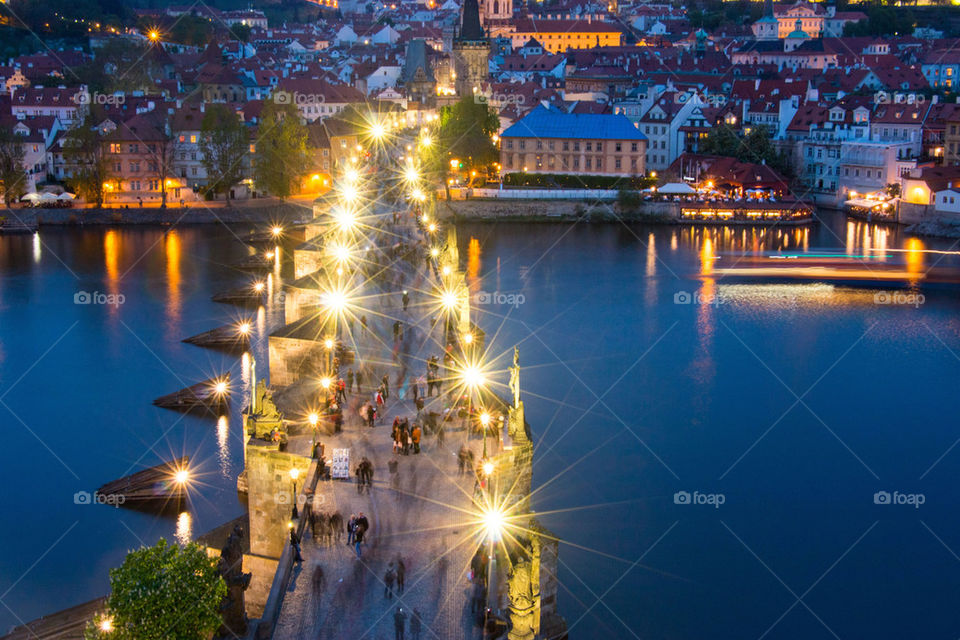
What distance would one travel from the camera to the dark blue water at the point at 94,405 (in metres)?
11.9

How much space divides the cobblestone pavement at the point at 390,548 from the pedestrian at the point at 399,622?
4cm

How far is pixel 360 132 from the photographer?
4094cm

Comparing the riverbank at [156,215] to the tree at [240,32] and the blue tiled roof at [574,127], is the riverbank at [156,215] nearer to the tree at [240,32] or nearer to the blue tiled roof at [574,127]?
the blue tiled roof at [574,127]

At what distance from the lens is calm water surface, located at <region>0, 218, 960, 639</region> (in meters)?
11.2

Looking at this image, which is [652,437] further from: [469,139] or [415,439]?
[469,139]

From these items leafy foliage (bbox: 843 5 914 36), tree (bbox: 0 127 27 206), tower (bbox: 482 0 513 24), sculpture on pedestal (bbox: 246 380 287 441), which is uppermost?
tower (bbox: 482 0 513 24)

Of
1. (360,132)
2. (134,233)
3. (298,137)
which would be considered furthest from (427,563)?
(360,132)

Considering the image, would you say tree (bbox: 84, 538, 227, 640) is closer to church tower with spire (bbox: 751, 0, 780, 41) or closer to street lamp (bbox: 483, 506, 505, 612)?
street lamp (bbox: 483, 506, 505, 612)


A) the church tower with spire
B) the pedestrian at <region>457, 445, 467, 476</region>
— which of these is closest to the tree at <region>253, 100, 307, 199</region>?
the pedestrian at <region>457, 445, 467, 476</region>

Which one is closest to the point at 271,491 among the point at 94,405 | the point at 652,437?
the point at 652,437

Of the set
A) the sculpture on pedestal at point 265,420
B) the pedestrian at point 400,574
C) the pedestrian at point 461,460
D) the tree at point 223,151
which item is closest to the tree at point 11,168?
the tree at point 223,151

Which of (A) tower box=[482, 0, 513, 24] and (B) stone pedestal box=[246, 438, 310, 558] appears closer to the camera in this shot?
(B) stone pedestal box=[246, 438, 310, 558]

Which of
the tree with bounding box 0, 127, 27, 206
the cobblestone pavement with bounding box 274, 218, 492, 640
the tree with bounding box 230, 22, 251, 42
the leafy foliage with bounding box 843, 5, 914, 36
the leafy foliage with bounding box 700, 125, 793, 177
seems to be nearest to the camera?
the cobblestone pavement with bounding box 274, 218, 492, 640

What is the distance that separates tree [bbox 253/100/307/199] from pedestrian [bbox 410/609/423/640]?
92.4ft
